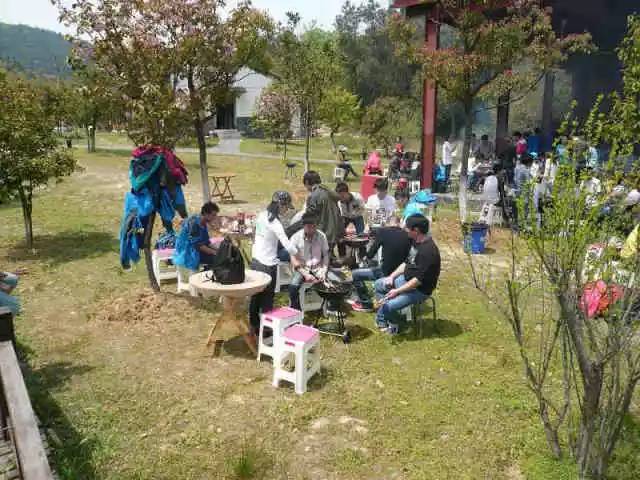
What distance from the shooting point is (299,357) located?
5113 millimetres

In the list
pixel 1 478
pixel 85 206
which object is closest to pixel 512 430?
pixel 1 478

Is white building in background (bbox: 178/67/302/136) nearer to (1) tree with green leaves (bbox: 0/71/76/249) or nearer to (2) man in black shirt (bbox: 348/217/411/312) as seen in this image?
(1) tree with green leaves (bbox: 0/71/76/249)

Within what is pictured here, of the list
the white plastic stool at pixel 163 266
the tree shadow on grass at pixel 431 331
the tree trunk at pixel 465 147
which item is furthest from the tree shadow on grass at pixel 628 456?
the tree trunk at pixel 465 147

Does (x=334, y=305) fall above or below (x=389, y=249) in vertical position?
below

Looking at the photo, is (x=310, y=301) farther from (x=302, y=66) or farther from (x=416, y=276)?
(x=302, y=66)

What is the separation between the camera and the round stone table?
5534 mm

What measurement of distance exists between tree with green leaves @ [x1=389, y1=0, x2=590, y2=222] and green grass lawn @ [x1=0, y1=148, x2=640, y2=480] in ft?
16.1

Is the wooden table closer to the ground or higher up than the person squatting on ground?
higher up

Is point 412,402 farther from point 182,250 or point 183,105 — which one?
point 183,105

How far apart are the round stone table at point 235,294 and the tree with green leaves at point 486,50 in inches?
269

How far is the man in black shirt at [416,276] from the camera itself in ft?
19.9

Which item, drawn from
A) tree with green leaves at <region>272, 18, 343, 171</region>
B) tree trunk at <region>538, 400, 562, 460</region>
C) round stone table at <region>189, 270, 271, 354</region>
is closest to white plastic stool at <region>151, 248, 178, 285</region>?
round stone table at <region>189, 270, 271, 354</region>

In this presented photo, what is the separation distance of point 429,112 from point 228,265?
9.89 m

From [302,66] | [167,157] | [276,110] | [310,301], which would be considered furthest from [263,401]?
[276,110]
